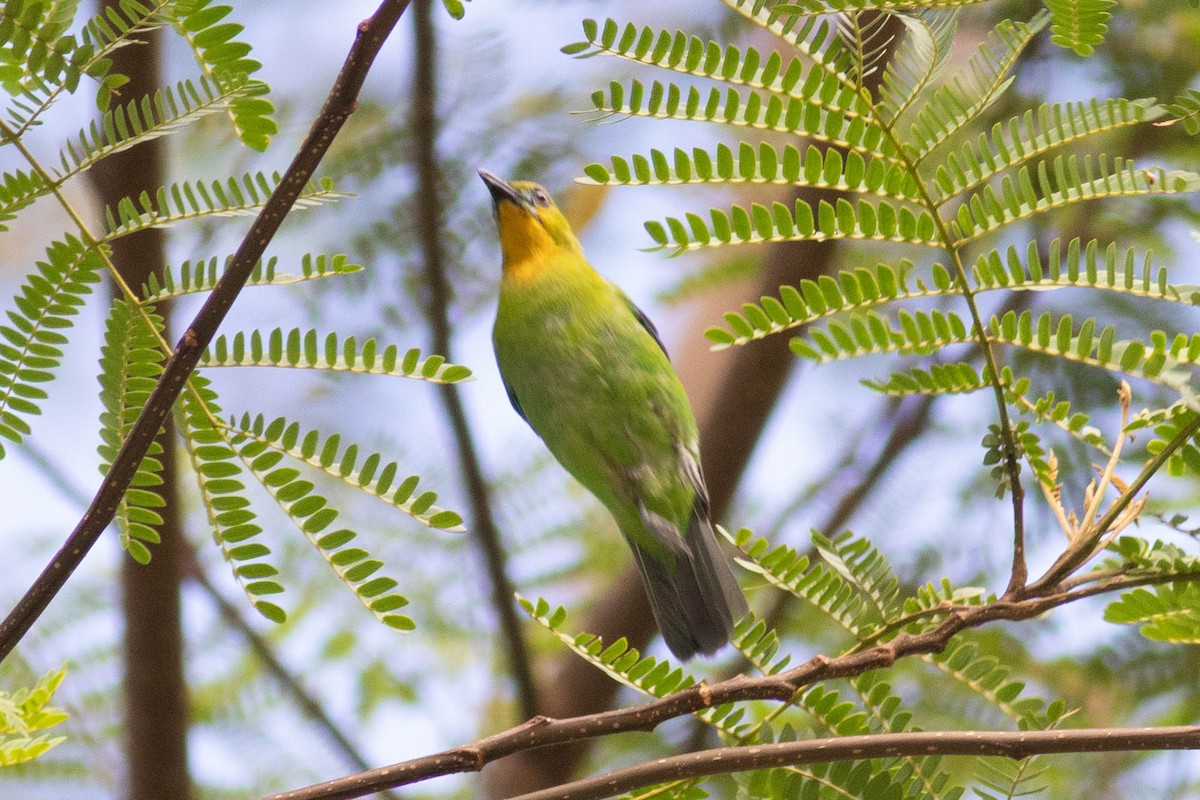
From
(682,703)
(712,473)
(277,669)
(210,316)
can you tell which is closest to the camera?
(210,316)

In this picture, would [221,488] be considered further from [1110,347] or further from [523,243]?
[523,243]

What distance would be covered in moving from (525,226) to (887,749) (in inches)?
96.7

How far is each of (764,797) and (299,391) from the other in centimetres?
571

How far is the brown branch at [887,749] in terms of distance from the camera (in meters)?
1.57

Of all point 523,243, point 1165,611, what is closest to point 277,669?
point 523,243

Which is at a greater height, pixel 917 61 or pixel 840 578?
pixel 917 61

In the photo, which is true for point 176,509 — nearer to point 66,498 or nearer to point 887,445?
point 66,498

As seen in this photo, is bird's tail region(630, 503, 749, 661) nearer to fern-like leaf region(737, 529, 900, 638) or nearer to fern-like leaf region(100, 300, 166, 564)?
fern-like leaf region(737, 529, 900, 638)

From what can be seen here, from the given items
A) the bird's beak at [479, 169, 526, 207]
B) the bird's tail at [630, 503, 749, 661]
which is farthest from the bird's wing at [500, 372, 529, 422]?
the bird's beak at [479, 169, 526, 207]

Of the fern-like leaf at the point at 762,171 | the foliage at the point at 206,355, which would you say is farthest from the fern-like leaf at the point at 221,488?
the fern-like leaf at the point at 762,171

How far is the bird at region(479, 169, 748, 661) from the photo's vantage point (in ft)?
9.82

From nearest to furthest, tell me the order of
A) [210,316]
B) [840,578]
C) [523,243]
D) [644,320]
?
[210,316], [840,578], [644,320], [523,243]

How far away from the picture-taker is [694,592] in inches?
117

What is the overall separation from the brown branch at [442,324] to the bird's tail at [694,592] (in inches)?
39.5
